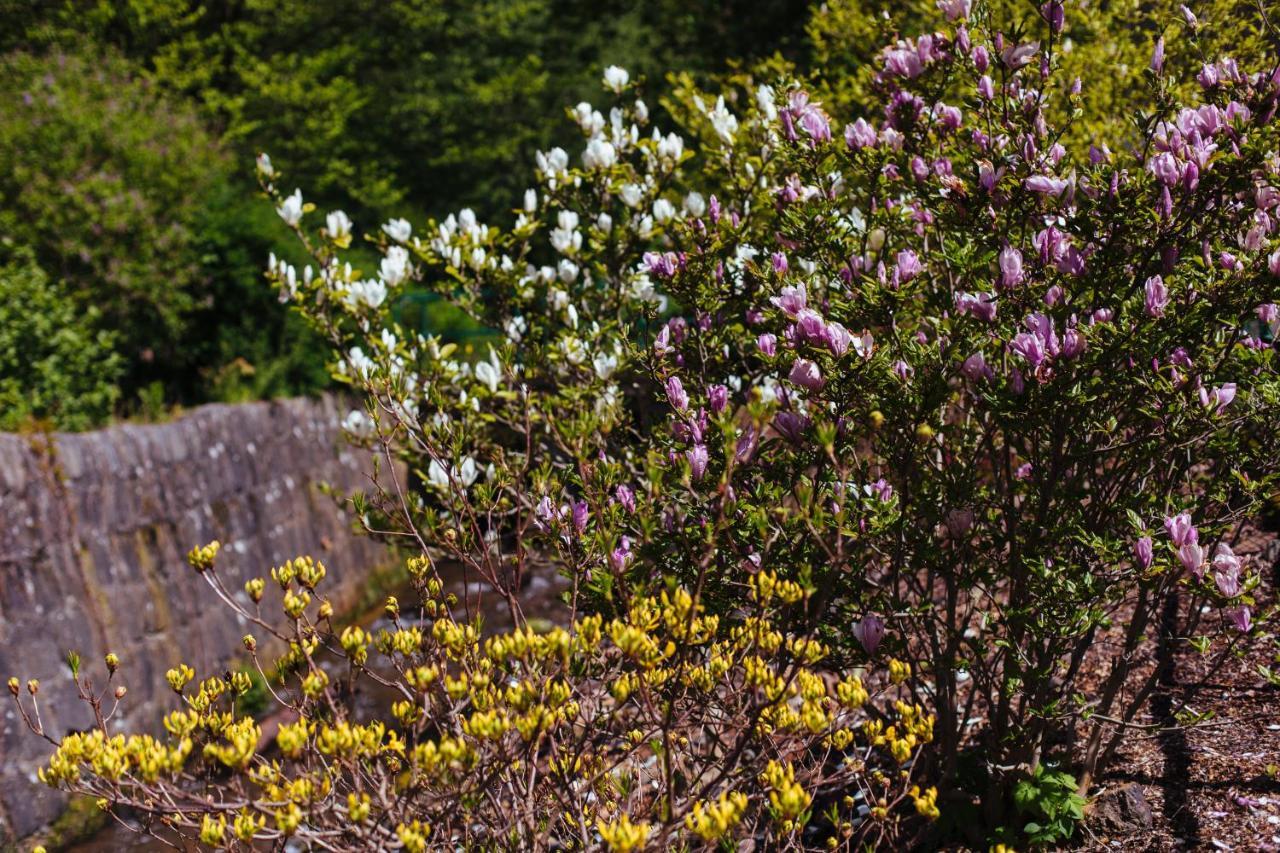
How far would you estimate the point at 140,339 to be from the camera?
8.88m

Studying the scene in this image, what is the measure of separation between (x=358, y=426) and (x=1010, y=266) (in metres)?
2.16

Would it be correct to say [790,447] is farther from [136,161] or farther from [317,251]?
[136,161]

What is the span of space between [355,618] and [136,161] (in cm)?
406

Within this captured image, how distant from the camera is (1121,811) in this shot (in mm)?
3021

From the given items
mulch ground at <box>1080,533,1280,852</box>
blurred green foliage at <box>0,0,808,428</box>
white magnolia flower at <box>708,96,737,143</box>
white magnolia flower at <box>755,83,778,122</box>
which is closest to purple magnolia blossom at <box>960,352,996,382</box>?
mulch ground at <box>1080,533,1280,852</box>

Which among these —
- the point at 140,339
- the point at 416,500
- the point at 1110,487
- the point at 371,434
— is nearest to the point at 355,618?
the point at 140,339

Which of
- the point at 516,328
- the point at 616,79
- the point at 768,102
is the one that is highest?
the point at 616,79

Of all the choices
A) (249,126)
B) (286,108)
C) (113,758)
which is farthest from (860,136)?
(286,108)

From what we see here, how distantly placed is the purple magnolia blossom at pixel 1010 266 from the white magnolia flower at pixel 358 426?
2.05m

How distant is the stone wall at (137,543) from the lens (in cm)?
554

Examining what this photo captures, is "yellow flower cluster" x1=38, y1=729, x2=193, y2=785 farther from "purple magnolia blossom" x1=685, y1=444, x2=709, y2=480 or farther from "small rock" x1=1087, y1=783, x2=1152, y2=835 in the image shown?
"small rock" x1=1087, y1=783, x2=1152, y2=835

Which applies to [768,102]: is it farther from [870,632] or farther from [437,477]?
[870,632]

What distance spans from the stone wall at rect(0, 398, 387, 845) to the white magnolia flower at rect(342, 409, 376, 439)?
1.21 metres

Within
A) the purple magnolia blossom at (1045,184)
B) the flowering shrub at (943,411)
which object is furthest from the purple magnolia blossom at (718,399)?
the purple magnolia blossom at (1045,184)
